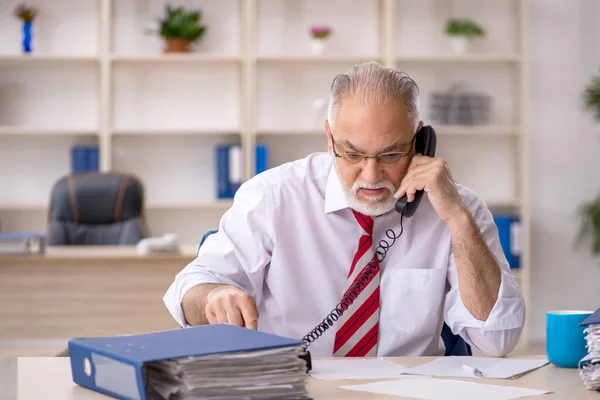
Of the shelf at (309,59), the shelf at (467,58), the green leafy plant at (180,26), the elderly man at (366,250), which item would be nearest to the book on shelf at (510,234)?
the shelf at (467,58)

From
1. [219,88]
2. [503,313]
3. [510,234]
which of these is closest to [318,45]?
[219,88]

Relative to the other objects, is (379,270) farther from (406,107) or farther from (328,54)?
(328,54)

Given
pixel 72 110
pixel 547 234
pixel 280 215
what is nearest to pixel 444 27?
pixel 547 234

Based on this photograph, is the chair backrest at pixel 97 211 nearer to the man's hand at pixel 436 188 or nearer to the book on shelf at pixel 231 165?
the book on shelf at pixel 231 165

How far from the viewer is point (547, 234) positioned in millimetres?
5664

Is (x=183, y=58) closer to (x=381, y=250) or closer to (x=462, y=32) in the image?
(x=462, y=32)

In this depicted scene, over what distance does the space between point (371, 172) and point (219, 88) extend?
379 centimetres

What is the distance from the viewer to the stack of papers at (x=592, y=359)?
1363 millimetres

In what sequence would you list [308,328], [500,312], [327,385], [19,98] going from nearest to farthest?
[327,385], [500,312], [308,328], [19,98]

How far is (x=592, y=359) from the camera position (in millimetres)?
1386

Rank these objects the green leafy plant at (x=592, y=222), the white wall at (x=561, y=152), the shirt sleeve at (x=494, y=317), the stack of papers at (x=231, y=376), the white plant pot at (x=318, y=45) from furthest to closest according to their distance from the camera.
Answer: the white wall at (x=561, y=152)
the white plant pot at (x=318, y=45)
the green leafy plant at (x=592, y=222)
the shirt sleeve at (x=494, y=317)
the stack of papers at (x=231, y=376)

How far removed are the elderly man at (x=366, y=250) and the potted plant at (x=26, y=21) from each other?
360 centimetres

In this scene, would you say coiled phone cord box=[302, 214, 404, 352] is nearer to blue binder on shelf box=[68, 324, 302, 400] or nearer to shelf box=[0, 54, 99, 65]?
blue binder on shelf box=[68, 324, 302, 400]

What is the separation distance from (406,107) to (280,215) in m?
0.40
